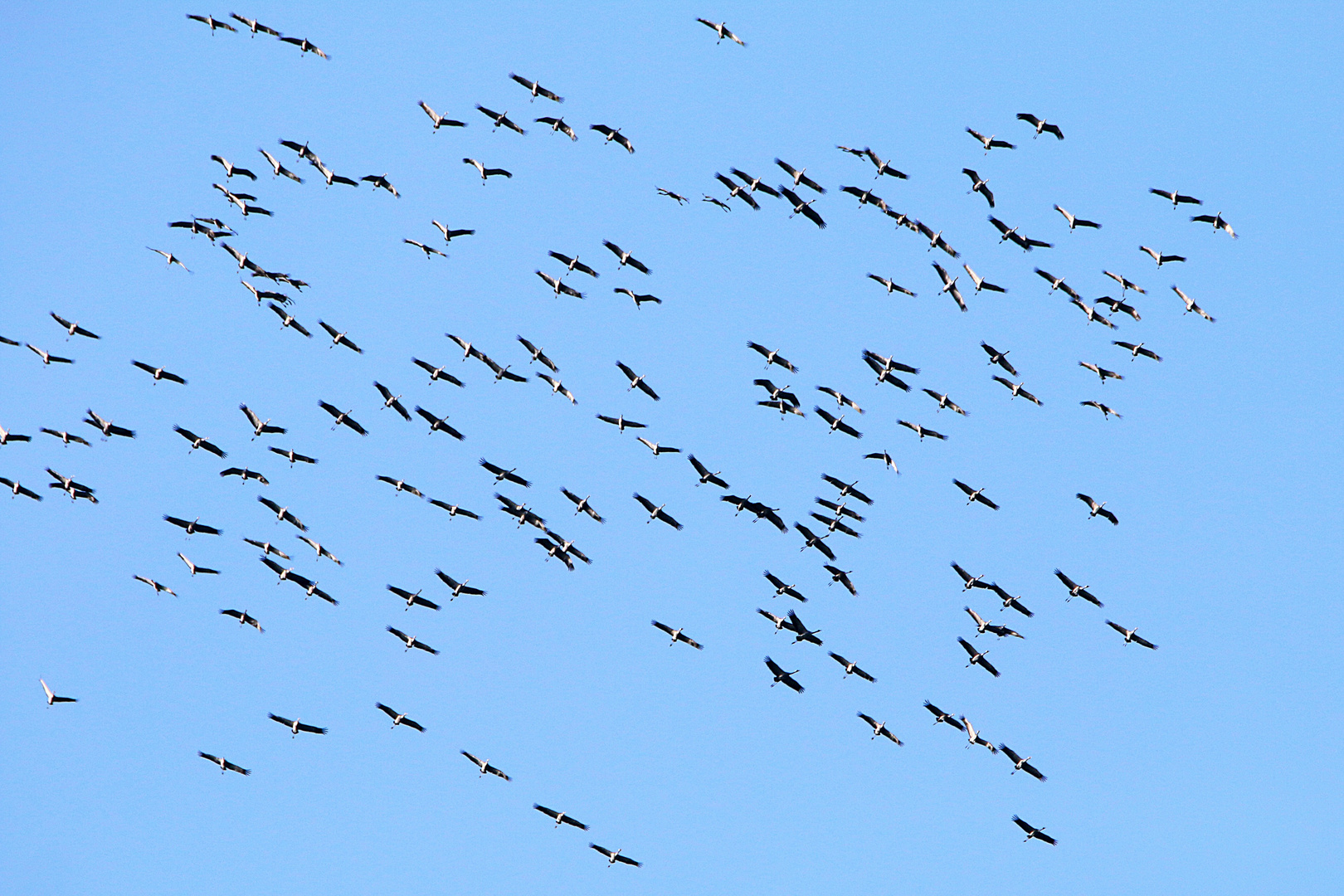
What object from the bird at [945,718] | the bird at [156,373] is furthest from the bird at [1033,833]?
the bird at [156,373]

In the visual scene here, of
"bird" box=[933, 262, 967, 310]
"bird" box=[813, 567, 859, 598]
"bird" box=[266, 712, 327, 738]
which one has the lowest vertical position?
"bird" box=[266, 712, 327, 738]

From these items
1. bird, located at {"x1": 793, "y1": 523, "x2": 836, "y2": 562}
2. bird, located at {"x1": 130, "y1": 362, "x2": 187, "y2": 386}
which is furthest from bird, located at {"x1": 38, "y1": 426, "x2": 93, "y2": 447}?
bird, located at {"x1": 793, "y1": 523, "x2": 836, "y2": 562}

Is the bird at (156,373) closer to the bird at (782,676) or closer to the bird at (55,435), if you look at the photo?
the bird at (55,435)

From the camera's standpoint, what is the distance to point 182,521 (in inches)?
4254

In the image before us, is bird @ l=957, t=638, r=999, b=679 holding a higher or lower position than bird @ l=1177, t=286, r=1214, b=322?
lower

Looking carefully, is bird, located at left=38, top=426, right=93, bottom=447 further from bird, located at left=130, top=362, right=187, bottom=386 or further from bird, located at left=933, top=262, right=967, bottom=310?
bird, located at left=933, top=262, right=967, bottom=310

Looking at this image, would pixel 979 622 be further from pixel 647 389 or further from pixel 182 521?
pixel 182 521

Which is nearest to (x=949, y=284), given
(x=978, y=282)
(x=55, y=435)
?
(x=978, y=282)

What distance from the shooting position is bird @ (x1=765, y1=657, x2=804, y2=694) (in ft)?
366

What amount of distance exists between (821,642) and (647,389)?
1822cm

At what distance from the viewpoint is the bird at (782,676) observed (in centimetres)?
11150

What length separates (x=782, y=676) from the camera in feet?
366

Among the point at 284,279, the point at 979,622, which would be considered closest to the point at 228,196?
the point at 284,279

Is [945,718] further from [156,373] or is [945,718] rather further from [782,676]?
[156,373]
